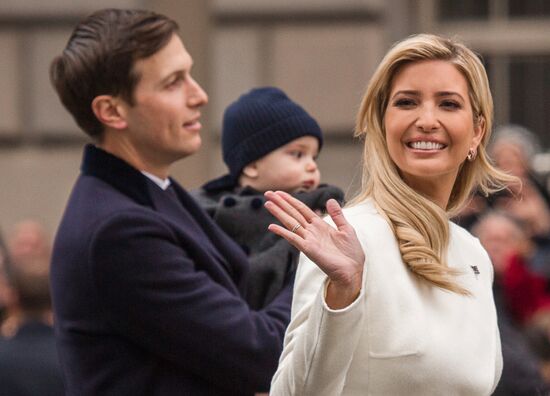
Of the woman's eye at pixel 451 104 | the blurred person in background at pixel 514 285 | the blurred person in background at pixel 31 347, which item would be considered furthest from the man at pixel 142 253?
the blurred person in background at pixel 514 285

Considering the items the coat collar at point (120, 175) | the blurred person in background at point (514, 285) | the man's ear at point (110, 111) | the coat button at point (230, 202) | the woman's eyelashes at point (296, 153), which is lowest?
the blurred person in background at point (514, 285)

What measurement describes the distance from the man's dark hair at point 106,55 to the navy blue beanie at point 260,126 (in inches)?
26.5

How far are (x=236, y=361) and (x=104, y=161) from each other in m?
0.57

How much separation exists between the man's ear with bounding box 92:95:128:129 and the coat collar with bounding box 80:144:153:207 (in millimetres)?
75

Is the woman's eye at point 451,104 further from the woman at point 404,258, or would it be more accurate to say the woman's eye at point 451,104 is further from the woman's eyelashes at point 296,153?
the woman's eyelashes at point 296,153

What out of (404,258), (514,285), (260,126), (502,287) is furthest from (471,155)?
(514,285)

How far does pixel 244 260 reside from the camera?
4.06m

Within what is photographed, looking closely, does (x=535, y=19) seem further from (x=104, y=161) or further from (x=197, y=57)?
(x=104, y=161)

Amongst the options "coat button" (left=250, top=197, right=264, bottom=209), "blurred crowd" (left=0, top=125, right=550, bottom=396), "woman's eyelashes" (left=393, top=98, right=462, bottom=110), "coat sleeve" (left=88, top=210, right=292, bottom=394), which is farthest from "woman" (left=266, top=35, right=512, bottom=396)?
"blurred crowd" (left=0, top=125, right=550, bottom=396)

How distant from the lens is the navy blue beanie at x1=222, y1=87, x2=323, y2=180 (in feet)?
15.0

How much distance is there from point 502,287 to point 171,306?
3.46 metres

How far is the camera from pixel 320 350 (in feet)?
10.8

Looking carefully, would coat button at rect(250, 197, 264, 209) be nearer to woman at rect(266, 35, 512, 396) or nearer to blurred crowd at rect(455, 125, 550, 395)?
woman at rect(266, 35, 512, 396)

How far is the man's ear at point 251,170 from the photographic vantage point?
181 inches
